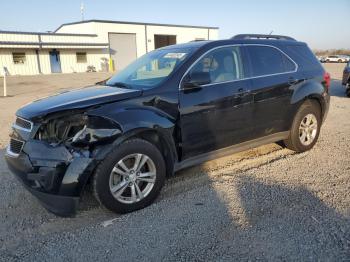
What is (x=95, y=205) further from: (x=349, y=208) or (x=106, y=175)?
(x=349, y=208)

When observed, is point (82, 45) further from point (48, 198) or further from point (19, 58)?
point (48, 198)

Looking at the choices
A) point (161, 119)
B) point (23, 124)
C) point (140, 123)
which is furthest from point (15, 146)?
point (161, 119)

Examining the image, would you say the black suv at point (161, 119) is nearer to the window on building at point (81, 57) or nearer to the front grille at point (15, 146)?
the front grille at point (15, 146)

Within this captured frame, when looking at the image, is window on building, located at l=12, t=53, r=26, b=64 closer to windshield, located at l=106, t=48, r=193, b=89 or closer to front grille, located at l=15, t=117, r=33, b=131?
windshield, located at l=106, t=48, r=193, b=89

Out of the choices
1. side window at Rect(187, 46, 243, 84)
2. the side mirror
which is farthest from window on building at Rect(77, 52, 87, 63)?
the side mirror

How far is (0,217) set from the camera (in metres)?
3.60

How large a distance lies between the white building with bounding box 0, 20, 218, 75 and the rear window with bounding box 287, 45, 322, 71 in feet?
105

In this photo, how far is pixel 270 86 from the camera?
15.4ft

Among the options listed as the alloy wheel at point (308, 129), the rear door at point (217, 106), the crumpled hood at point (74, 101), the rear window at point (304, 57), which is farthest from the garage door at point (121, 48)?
the crumpled hood at point (74, 101)

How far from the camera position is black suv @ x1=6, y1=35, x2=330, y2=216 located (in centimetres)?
323

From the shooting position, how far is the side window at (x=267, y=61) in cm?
463

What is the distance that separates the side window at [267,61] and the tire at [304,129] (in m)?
0.73

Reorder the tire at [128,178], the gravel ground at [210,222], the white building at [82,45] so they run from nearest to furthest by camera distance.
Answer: the gravel ground at [210,222] → the tire at [128,178] → the white building at [82,45]

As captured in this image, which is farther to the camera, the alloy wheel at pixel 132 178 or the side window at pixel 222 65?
the side window at pixel 222 65
